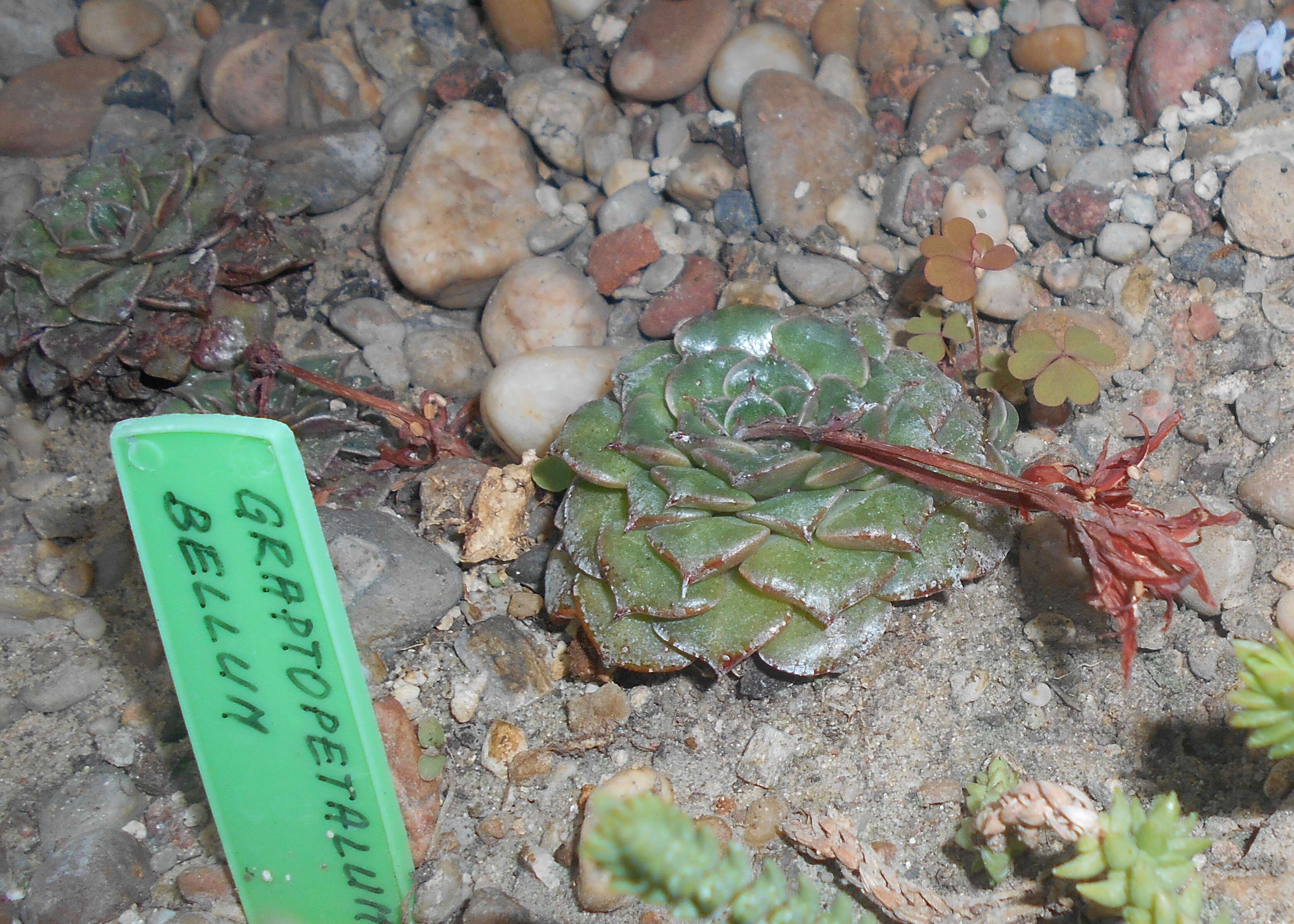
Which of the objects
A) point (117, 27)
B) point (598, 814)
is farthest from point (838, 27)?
point (117, 27)

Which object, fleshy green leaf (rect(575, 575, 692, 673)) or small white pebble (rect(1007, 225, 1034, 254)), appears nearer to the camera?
fleshy green leaf (rect(575, 575, 692, 673))

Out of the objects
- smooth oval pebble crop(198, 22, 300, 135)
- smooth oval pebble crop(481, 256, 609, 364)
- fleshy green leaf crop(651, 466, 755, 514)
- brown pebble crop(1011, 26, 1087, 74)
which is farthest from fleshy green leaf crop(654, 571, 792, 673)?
smooth oval pebble crop(198, 22, 300, 135)

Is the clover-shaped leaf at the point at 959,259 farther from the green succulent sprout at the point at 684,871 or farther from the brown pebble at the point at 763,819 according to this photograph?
the green succulent sprout at the point at 684,871

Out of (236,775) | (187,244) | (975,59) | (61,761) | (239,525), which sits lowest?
(61,761)

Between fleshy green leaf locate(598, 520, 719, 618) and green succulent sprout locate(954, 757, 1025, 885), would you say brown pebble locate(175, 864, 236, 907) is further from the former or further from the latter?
green succulent sprout locate(954, 757, 1025, 885)

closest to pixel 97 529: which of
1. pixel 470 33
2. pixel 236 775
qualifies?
pixel 236 775

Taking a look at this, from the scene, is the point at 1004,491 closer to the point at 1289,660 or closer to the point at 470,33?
the point at 1289,660

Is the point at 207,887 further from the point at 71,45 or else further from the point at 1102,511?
the point at 71,45
